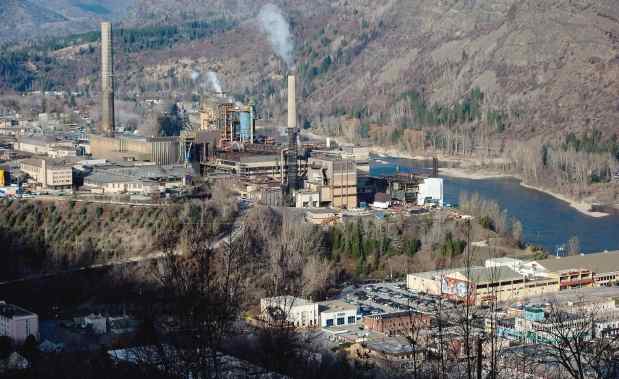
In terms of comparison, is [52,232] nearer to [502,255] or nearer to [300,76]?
[502,255]

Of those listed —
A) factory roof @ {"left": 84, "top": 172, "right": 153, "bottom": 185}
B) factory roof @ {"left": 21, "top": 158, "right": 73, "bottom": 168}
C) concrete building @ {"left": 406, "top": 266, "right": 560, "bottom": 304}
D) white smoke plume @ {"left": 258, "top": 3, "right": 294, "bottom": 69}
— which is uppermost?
white smoke plume @ {"left": 258, "top": 3, "right": 294, "bottom": 69}

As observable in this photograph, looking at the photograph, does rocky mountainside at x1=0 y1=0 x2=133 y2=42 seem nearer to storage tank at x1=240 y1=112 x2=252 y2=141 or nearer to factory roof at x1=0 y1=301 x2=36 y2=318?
storage tank at x1=240 y1=112 x2=252 y2=141

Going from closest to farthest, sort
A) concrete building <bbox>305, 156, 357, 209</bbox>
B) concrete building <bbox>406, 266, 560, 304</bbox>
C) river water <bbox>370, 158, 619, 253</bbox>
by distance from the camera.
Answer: concrete building <bbox>406, 266, 560, 304</bbox> < river water <bbox>370, 158, 619, 253</bbox> < concrete building <bbox>305, 156, 357, 209</bbox>

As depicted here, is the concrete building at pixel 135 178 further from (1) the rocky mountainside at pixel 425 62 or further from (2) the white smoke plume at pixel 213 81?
(2) the white smoke plume at pixel 213 81

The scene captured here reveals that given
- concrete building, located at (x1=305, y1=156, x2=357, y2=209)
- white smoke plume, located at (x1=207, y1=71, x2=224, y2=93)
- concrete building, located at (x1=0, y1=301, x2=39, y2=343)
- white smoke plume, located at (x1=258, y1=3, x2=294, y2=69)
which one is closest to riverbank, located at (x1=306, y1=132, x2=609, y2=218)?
white smoke plume, located at (x1=207, y1=71, x2=224, y2=93)

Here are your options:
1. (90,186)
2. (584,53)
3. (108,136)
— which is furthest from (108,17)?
(90,186)

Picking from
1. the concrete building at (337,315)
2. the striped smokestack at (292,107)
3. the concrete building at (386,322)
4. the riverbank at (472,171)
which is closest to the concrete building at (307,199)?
the striped smokestack at (292,107)

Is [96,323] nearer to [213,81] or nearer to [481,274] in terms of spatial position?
[481,274]

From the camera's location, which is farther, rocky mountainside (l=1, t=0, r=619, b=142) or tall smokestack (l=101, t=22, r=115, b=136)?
rocky mountainside (l=1, t=0, r=619, b=142)
